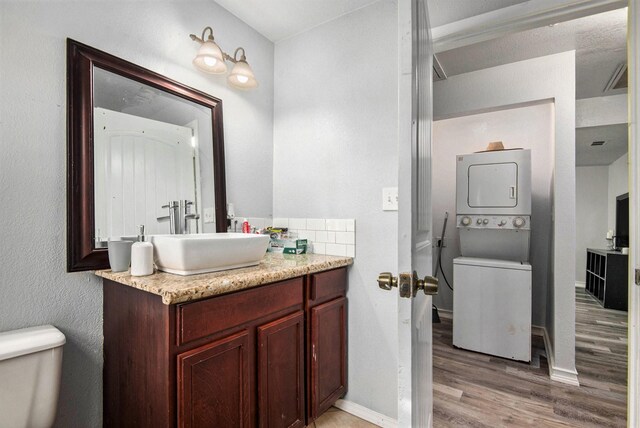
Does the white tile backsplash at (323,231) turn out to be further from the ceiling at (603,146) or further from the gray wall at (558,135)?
the ceiling at (603,146)

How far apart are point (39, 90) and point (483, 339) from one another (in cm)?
327

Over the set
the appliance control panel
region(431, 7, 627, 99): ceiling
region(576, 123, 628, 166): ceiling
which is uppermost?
region(431, 7, 627, 99): ceiling

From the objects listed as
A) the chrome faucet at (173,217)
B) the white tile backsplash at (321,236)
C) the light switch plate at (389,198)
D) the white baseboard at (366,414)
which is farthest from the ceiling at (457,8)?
the white baseboard at (366,414)

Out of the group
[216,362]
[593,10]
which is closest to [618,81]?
[593,10]

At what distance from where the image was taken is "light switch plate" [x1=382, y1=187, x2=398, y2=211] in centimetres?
166

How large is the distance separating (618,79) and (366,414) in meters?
3.70

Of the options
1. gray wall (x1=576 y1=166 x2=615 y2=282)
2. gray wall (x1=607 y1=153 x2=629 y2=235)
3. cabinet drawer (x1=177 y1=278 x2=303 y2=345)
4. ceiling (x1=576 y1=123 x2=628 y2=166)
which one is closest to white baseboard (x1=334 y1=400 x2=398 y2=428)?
cabinet drawer (x1=177 y1=278 x2=303 y2=345)

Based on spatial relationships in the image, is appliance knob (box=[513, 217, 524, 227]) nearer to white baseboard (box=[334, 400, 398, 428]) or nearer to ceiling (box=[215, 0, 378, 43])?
white baseboard (box=[334, 400, 398, 428])

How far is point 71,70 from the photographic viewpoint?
1219 mm

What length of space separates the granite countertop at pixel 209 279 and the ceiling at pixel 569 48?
2292 mm

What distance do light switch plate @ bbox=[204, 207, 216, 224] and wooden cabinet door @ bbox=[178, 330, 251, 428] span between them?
73 cm

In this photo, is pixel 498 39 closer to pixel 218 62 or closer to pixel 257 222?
pixel 218 62

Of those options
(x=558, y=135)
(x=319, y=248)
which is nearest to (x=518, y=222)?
(x=558, y=135)

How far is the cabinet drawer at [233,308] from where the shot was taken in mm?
996
